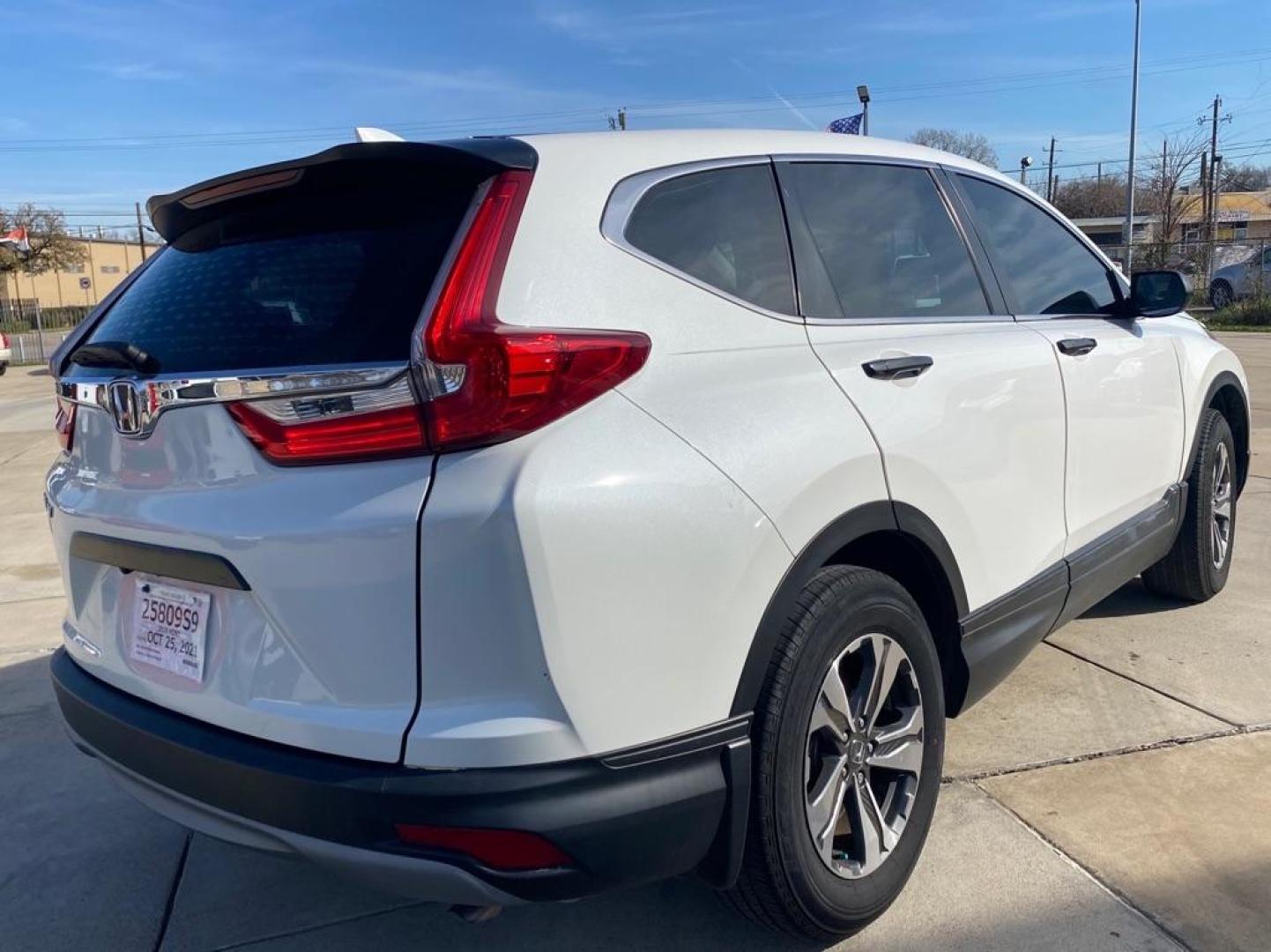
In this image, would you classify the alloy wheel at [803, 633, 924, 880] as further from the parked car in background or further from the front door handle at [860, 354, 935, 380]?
the parked car in background

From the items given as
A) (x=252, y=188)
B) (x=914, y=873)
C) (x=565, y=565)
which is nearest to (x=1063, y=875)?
(x=914, y=873)

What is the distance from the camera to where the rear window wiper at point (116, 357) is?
215cm

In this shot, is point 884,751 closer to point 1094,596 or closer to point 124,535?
point 1094,596

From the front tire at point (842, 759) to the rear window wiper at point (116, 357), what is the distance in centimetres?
142

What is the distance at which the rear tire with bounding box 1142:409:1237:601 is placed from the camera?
4.41m

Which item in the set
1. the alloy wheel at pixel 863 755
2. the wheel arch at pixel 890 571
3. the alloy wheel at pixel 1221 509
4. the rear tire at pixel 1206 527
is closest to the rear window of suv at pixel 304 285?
the wheel arch at pixel 890 571

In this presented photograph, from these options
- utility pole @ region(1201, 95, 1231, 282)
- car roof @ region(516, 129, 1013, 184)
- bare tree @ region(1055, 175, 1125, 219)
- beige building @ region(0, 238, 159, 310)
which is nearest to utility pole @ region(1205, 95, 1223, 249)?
utility pole @ region(1201, 95, 1231, 282)

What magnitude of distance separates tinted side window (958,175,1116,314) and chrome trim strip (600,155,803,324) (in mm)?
1291

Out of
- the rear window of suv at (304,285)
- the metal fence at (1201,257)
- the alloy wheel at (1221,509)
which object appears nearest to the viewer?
the rear window of suv at (304,285)

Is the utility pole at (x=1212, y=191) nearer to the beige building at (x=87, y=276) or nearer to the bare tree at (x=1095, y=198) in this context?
the bare tree at (x=1095, y=198)

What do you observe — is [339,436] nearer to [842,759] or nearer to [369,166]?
[369,166]

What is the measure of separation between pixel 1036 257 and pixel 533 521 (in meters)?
2.48

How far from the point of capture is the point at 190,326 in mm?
2201

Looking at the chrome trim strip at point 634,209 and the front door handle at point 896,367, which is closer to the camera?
the chrome trim strip at point 634,209
